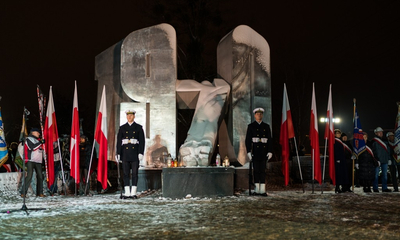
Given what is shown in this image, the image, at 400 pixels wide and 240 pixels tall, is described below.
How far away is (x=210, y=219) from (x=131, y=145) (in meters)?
4.20

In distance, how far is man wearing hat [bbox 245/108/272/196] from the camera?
10.3m

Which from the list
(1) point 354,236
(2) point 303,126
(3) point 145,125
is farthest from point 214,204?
(2) point 303,126

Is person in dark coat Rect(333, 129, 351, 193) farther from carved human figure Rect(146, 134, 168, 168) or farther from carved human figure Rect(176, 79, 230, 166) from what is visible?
carved human figure Rect(146, 134, 168, 168)

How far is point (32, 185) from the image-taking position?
39.6 feet

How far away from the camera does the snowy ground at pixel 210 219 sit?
5234mm

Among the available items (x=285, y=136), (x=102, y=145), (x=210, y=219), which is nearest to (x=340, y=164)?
(x=285, y=136)

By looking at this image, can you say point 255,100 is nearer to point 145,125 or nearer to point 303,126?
point 145,125

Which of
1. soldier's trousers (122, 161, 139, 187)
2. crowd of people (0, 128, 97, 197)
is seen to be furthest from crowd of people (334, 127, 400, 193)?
crowd of people (0, 128, 97, 197)

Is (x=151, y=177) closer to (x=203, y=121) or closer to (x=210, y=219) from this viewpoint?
(x=203, y=121)

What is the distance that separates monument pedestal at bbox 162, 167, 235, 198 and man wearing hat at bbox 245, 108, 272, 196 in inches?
31.8

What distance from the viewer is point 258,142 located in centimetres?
1038

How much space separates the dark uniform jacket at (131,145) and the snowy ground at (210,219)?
1395 mm

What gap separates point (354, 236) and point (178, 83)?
809cm

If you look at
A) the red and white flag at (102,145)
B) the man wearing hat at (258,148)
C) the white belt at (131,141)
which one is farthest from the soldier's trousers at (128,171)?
the man wearing hat at (258,148)
